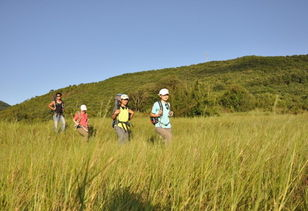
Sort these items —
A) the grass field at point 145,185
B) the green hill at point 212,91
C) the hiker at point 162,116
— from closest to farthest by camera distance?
the grass field at point 145,185, the hiker at point 162,116, the green hill at point 212,91

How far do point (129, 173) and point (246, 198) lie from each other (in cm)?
90

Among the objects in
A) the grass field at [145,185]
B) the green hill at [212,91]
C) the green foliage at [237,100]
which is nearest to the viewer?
the grass field at [145,185]

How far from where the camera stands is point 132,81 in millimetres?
66500

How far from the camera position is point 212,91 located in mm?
4688

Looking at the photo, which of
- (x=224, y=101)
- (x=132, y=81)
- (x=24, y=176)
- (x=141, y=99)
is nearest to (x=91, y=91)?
(x=132, y=81)

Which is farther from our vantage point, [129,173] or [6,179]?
[129,173]

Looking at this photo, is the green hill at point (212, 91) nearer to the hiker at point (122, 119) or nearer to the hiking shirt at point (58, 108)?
the hiker at point (122, 119)

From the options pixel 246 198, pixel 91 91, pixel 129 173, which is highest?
pixel 91 91

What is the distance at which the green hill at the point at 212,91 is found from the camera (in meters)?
16.2

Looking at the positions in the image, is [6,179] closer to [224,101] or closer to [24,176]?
[24,176]

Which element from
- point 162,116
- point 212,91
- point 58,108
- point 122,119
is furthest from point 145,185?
point 58,108

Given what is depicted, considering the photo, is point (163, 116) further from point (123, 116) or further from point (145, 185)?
point (145, 185)

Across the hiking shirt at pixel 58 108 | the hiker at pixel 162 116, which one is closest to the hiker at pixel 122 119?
the hiker at pixel 162 116

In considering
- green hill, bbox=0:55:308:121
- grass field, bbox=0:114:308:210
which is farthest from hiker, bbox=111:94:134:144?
grass field, bbox=0:114:308:210
